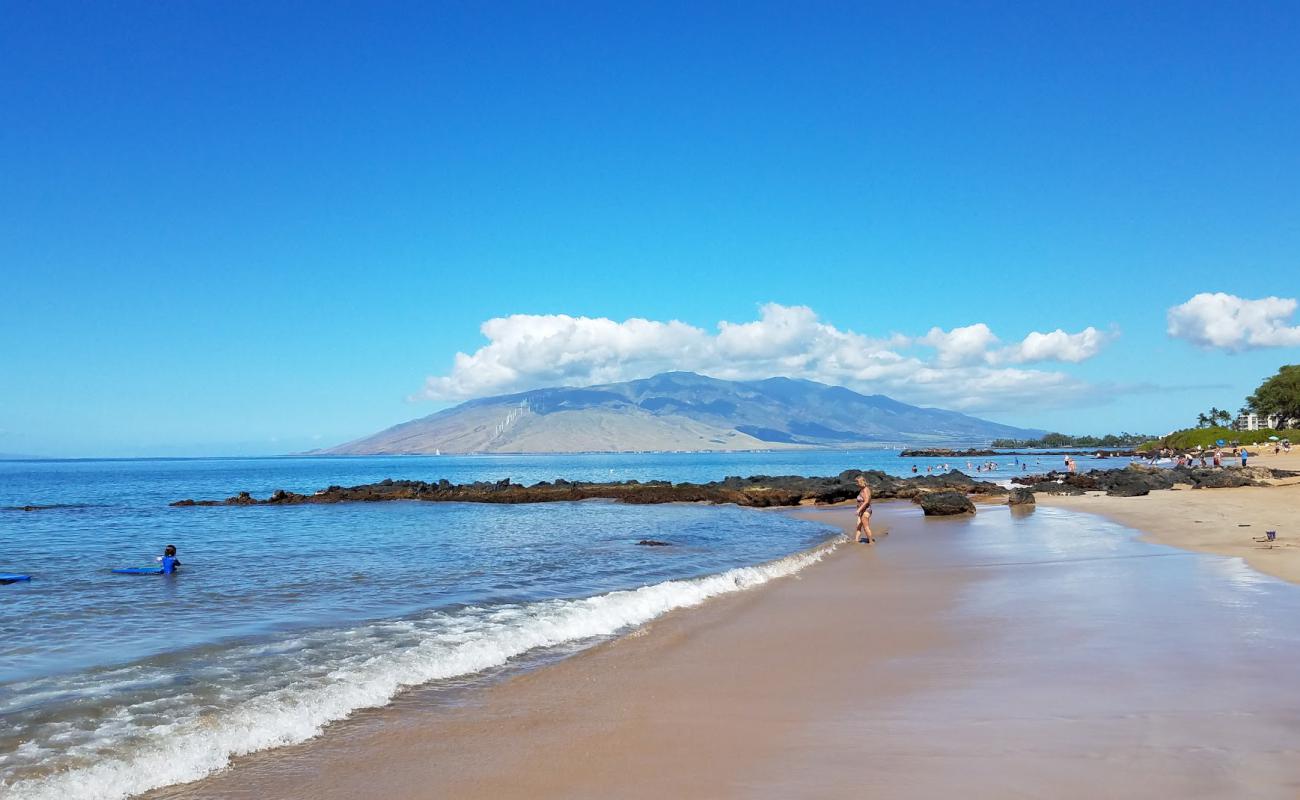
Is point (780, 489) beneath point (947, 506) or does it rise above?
above

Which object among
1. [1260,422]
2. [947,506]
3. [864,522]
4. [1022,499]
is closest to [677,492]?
[947,506]

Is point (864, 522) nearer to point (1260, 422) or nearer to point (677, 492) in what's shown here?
point (677, 492)

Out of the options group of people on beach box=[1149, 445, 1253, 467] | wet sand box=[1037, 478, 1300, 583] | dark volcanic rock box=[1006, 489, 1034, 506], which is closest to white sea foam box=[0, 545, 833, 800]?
wet sand box=[1037, 478, 1300, 583]

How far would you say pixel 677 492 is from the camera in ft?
155

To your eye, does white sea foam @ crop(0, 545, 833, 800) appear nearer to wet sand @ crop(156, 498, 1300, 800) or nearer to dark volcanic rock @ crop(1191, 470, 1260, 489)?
wet sand @ crop(156, 498, 1300, 800)

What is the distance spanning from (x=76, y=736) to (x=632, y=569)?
12.2 metres

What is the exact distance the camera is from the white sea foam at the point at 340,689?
5.80 metres

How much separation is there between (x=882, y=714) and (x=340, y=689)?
527cm

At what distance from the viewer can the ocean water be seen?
264 inches

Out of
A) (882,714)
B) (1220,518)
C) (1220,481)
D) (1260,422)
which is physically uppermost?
(1260,422)

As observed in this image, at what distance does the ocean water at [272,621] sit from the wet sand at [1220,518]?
9004 millimetres

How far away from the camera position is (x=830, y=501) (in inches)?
1628

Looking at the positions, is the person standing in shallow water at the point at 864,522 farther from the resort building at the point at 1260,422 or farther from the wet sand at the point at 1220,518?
the resort building at the point at 1260,422

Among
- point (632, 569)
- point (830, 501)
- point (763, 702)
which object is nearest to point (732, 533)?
point (632, 569)
